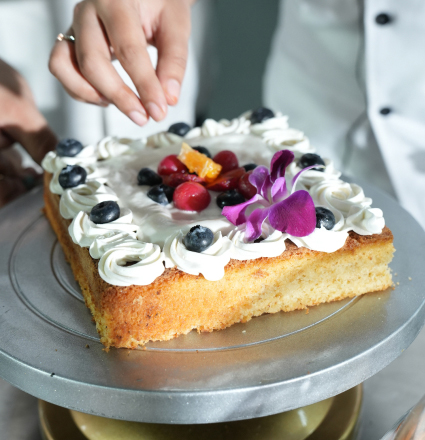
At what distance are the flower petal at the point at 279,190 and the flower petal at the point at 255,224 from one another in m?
0.07

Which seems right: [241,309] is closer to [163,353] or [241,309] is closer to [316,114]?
[163,353]

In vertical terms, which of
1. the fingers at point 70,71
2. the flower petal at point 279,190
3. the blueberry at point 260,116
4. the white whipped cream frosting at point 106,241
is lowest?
the blueberry at point 260,116

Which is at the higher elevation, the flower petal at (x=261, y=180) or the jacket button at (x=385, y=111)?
the flower petal at (x=261, y=180)

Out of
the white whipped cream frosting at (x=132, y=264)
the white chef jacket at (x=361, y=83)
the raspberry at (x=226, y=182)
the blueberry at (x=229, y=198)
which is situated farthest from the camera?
the white chef jacket at (x=361, y=83)

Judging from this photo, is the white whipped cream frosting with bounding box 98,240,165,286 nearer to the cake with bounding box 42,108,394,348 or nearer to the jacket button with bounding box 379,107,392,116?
the cake with bounding box 42,108,394,348

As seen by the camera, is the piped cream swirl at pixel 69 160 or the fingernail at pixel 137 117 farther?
the piped cream swirl at pixel 69 160

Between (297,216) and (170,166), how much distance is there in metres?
0.51

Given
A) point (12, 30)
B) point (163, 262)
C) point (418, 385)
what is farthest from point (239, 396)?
point (12, 30)

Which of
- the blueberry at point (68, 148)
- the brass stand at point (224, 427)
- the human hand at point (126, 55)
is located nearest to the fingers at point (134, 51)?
the human hand at point (126, 55)

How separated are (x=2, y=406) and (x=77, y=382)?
47 centimetres

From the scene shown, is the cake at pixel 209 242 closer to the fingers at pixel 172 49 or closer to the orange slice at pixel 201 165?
the orange slice at pixel 201 165

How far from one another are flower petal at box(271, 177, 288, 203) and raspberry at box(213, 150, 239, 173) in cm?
31

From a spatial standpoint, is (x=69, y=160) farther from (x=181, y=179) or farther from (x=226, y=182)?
(x=226, y=182)

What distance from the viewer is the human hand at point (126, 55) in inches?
58.4
